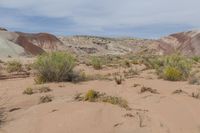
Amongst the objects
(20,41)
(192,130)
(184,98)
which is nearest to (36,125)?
(192,130)

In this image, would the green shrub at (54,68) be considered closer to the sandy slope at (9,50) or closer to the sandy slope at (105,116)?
the sandy slope at (105,116)

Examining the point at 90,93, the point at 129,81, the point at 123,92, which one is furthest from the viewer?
the point at 129,81

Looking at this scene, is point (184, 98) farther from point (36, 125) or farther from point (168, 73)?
point (168, 73)

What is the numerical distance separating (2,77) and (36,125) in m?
9.71

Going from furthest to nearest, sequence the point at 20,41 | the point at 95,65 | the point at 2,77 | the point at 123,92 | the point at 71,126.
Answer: the point at 20,41 < the point at 95,65 < the point at 2,77 < the point at 123,92 < the point at 71,126

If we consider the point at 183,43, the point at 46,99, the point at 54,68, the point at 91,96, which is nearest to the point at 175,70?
the point at 54,68

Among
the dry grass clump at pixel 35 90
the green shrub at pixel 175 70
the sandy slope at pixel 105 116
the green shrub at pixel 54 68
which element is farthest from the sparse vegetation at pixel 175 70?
the dry grass clump at pixel 35 90

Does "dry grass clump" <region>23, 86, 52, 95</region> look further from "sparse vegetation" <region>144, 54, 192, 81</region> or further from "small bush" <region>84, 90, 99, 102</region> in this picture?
Answer: "sparse vegetation" <region>144, 54, 192, 81</region>

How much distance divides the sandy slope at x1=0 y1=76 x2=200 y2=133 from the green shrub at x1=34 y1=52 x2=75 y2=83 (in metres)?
3.40

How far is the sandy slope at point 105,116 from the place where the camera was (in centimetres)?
786

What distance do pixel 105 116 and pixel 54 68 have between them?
6.23 meters

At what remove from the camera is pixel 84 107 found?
8922mm

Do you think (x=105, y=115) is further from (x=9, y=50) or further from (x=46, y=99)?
(x=9, y=50)

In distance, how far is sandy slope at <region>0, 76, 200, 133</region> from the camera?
7.86 meters
